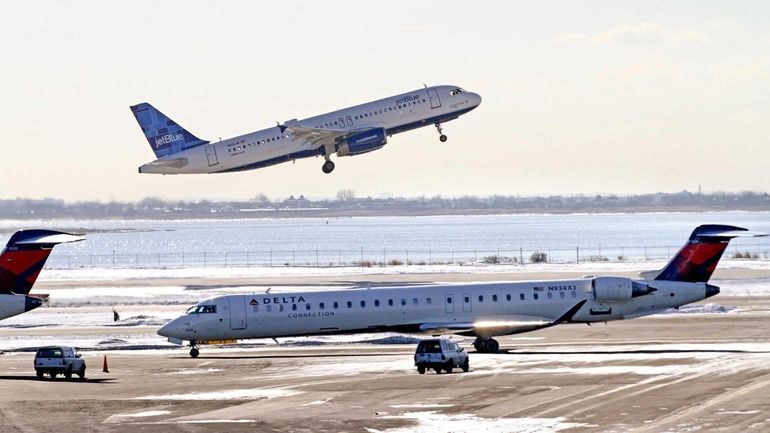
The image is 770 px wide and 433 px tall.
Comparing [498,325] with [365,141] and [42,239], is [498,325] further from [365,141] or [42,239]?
[365,141]

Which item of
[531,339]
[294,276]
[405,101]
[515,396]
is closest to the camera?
[515,396]

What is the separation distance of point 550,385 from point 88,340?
27.0 m

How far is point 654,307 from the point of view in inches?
2185

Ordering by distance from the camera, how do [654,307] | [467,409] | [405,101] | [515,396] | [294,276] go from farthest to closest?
[294,276] → [405,101] → [654,307] → [515,396] → [467,409]

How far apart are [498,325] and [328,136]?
27350 millimetres

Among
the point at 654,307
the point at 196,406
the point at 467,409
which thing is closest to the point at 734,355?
the point at 654,307

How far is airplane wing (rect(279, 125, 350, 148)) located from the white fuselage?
24173 millimetres

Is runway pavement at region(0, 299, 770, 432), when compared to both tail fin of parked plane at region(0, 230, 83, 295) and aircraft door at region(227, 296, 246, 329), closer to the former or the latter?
aircraft door at region(227, 296, 246, 329)

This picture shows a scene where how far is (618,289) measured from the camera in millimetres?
54500

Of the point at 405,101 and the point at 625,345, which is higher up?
the point at 405,101

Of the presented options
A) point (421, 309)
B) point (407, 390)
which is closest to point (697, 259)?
point (421, 309)

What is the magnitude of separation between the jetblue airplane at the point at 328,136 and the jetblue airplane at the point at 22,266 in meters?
26.2

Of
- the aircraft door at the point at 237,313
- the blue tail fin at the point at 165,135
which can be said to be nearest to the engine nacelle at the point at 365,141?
the blue tail fin at the point at 165,135

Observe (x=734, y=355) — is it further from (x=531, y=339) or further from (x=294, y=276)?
(x=294, y=276)
